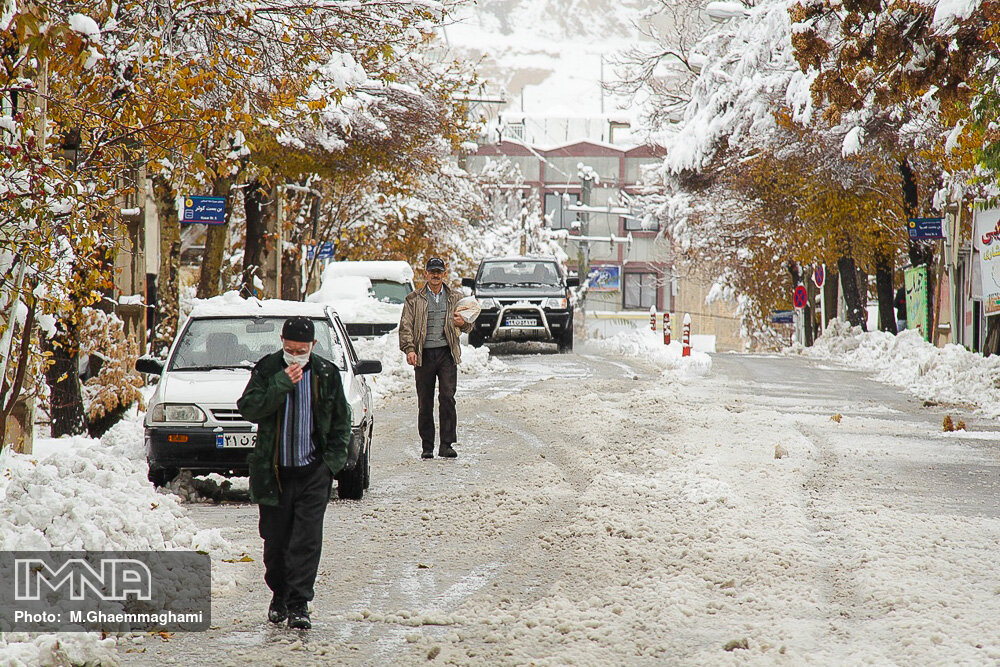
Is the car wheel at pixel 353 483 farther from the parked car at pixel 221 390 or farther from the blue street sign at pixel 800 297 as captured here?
the blue street sign at pixel 800 297

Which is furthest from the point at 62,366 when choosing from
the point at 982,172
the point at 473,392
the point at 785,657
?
the point at 982,172

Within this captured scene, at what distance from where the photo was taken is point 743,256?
46844 mm

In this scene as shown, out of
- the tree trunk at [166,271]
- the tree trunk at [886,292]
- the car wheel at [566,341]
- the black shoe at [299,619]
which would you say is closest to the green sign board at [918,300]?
the tree trunk at [886,292]

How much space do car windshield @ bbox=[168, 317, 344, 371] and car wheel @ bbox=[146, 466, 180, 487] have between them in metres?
0.87

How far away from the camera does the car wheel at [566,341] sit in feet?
86.9

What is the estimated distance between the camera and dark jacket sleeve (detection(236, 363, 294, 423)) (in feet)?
19.1

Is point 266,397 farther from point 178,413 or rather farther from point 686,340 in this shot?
point 686,340

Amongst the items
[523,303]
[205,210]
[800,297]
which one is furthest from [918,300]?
[205,210]

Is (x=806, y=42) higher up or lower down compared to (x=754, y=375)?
higher up

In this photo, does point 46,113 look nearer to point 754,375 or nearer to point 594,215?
point 754,375

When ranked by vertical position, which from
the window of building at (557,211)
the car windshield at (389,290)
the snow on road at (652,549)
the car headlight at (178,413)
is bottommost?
the snow on road at (652,549)

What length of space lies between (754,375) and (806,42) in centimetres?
1096

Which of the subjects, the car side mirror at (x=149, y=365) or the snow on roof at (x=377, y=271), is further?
the snow on roof at (x=377, y=271)

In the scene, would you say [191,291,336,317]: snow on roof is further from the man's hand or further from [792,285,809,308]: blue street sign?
[792,285,809,308]: blue street sign
